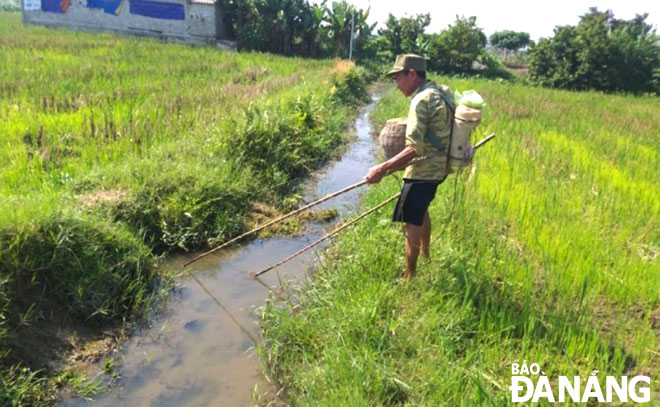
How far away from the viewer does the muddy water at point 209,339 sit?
9.84 feet

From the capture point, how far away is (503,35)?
153 feet

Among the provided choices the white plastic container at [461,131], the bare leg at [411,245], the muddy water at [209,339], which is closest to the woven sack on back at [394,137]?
the white plastic container at [461,131]

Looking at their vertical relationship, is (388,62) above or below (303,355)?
above

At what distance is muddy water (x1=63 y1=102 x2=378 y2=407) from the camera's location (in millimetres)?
2998

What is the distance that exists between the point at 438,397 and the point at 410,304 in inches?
36.2

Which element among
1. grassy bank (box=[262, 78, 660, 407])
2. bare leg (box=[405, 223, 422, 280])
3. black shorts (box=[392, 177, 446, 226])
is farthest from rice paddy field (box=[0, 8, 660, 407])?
black shorts (box=[392, 177, 446, 226])

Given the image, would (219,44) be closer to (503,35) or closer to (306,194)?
(306,194)

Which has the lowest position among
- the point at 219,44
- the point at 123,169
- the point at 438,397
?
the point at 438,397

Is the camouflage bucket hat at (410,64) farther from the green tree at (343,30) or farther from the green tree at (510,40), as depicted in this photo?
the green tree at (510,40)

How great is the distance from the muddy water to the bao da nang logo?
1559 mm

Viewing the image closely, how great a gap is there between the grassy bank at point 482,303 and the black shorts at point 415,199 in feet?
1.60

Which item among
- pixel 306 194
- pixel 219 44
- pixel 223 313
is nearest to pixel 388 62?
pixel 219 44

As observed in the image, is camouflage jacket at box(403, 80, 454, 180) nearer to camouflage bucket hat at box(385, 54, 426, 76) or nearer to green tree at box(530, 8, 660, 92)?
camouflage bucket hat at box(385, 54, 426, 76)

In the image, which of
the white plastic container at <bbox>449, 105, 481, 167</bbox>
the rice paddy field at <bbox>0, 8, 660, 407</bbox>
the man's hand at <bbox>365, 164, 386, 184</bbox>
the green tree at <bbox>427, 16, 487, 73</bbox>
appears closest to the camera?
the rice paddy field at <bbox>0, 8, 660, 407</bbox>
